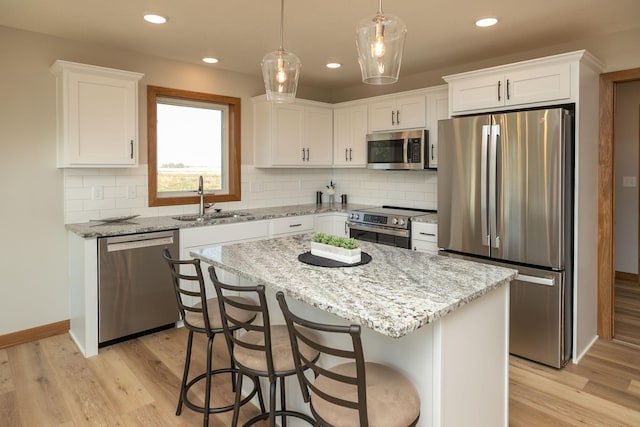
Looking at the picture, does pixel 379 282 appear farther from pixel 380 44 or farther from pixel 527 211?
pixel 527 211

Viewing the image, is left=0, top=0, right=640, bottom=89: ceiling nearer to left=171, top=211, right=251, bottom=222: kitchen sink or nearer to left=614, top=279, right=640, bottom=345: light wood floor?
left=171, top=211, right=251, bottom=222: kitchen sink

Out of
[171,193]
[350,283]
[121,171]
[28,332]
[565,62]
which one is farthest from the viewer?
[171,193]

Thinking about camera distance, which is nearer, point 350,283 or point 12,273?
point 350,283

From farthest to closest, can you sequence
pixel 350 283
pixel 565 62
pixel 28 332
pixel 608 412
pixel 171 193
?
pixel 171 193 < pixel 28 332 < pixel 565 62 < pixel 608 412 < pixel 350 283

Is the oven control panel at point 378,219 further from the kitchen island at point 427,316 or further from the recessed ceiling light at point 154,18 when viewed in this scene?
the recessed ceiling light at point 154,18

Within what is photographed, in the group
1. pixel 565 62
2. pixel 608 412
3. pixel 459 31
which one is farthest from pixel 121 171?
pixel 608 412

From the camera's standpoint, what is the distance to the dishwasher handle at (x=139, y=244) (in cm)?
318

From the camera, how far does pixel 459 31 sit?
127 inches

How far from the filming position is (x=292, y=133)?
4758mm

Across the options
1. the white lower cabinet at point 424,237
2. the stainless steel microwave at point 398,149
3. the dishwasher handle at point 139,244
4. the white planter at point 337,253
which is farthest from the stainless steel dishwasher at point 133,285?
the stainless steel microwave at point 398,149

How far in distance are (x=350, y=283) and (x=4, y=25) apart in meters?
3.35

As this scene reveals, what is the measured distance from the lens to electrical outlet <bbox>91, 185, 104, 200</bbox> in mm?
3623

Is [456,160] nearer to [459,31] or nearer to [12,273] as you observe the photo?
[459,31]

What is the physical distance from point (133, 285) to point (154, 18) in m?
2.02
